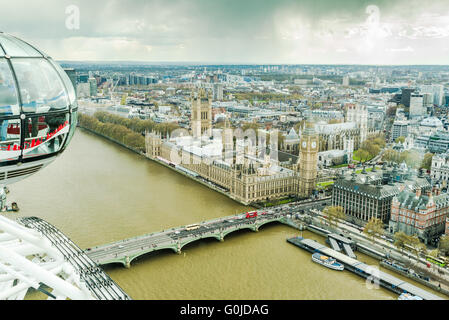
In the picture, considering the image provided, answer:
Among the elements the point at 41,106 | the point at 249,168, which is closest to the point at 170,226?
the point at 249,168

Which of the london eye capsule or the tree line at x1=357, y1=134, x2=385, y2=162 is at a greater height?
the london eye capsule

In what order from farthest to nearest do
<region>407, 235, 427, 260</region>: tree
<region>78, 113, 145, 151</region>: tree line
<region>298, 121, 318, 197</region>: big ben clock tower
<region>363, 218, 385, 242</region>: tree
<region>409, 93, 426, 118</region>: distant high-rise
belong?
<region>409, 93, 426, 118</region>: distant high-rise
<region>78, 113, 145, 151</region>: tree line
<region>298, 121, 318, 197</region>: big ben clock tower
<region>363, 218, 385, 242</region>: tree
<region>407, 235, 427, 260</region>: tree

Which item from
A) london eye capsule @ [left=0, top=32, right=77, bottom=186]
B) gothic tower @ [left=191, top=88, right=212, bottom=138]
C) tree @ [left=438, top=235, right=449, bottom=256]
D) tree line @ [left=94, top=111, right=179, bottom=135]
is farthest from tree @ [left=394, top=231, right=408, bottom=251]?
tree line @ [left=94, top=111, right=179, bottom=135]

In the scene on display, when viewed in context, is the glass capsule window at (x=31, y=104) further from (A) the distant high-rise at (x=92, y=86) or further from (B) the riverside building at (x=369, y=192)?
(A) the distant high-rise at (x=92, y=86)

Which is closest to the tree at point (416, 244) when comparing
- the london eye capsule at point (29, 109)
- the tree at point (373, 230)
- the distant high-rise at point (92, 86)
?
the tree at point (373, 230)

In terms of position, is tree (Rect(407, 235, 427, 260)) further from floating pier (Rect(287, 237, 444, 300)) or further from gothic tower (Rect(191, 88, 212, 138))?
gothic tower (Rect(191, 88, 212, 138))

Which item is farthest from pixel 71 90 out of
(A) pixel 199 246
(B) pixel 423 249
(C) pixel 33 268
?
(B) pixel 423 249
